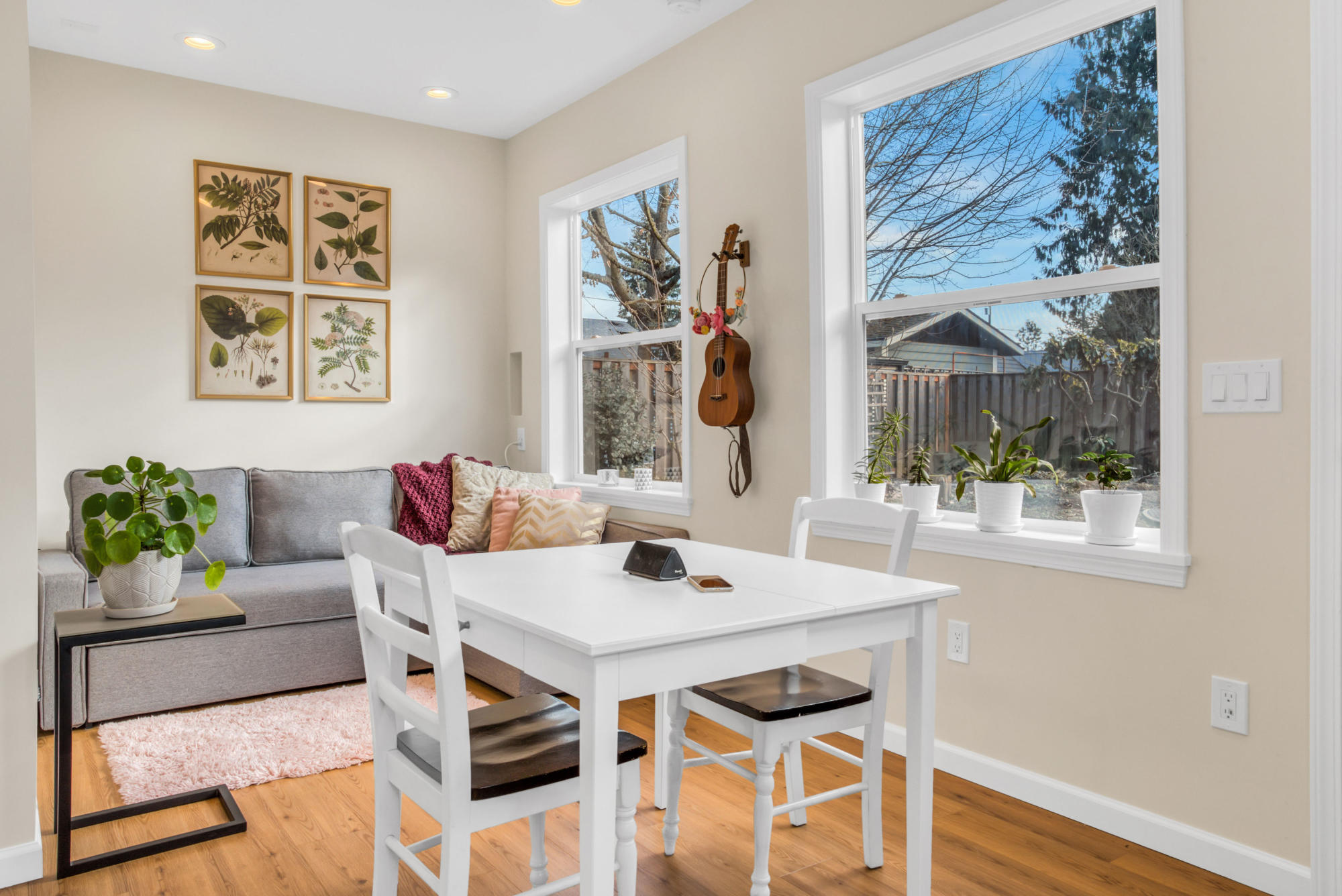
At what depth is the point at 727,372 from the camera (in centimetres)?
318

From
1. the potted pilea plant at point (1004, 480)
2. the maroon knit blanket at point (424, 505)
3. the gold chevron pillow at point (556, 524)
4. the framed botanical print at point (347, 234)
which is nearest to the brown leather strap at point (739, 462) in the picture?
the gold chevron pillow at point (556, 524)

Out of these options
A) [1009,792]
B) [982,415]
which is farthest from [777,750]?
[982,415]

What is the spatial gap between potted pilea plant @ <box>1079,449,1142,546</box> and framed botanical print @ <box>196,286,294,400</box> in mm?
3452

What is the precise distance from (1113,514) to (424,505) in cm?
288

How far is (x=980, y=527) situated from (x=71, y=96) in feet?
12.8

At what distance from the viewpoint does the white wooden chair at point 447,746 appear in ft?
4.64

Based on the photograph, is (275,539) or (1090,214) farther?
(275,539)

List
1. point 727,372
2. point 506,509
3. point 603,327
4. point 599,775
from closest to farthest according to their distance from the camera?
point 599,775, point 727,372, point 506,509, point 603,327

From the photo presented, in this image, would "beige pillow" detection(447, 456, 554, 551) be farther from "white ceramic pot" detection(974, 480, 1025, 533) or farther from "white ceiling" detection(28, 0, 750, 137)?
"white ceramic pot" detection(974, 480, 1025, 533)

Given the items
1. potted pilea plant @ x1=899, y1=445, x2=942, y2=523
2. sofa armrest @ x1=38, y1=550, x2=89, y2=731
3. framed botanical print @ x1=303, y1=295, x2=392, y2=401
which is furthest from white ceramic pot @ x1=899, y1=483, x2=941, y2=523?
framed botanical print @ x1=303, y1=295, x2=392, y2=401

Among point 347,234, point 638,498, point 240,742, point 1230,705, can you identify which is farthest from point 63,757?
point 347,234

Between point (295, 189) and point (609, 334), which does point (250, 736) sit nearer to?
point (609, 334)

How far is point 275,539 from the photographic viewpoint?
3.84 meters

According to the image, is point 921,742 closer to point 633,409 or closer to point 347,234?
point 633,409
